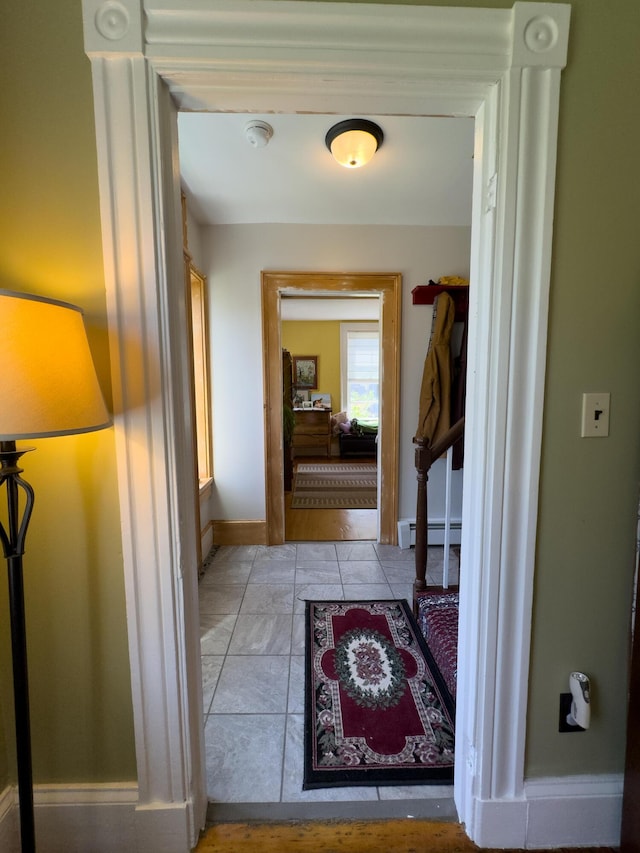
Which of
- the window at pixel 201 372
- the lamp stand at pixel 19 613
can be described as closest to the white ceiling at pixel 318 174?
the window at pixel 201 372

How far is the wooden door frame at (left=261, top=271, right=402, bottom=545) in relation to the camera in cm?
274

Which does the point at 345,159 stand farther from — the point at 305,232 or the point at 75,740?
the point at 75,740

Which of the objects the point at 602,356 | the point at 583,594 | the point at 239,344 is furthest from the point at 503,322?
the point at 239,344

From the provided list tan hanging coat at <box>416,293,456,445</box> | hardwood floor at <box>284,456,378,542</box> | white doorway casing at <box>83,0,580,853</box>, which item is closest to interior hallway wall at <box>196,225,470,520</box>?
tan hanging coat at <box>416,293,456,445</box>

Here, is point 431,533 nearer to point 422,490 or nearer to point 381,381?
point 422,490

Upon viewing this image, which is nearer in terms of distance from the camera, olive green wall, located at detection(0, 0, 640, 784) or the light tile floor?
olive green wall, located at detection(0, 0, 640, 784)

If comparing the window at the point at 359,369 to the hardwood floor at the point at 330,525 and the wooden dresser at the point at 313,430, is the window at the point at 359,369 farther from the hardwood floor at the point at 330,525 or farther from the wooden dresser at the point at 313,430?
the hardwood floor at the point at 330,525

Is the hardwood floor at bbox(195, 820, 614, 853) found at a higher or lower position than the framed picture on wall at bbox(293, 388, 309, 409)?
lower

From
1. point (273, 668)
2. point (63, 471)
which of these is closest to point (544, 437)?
point (63, 471)

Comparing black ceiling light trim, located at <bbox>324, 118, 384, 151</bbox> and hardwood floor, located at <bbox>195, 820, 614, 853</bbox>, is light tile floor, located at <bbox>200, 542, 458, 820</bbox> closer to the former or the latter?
hardwood floor, located at <bbox>195, 820, 614, 853</bbox>

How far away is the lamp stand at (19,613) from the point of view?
0.75 metres

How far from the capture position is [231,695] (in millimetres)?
1558

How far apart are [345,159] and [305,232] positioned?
95 centimetres

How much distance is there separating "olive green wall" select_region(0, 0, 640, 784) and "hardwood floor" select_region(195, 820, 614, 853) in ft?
1.00
